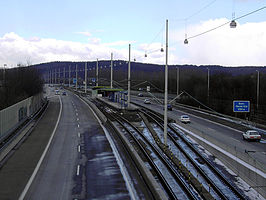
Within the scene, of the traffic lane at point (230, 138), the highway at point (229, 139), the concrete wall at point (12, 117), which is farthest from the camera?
the traffic lane at point (230, 138)

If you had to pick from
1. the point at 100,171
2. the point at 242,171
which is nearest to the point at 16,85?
the point at 100,171

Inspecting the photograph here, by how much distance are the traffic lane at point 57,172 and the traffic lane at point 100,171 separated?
0.83 m

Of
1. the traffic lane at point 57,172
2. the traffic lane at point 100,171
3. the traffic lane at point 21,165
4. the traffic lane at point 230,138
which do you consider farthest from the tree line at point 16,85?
the traffic lane at point 230,138

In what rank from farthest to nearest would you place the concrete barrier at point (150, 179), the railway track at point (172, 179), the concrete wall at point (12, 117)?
the concrete wall at point (12, 117) → the railway track at point (172, 179) → the concrete barrier at point (150, 179)

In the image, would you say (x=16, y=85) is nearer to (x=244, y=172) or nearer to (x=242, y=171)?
(x=242, y=171)

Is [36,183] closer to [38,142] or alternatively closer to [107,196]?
[107,196]

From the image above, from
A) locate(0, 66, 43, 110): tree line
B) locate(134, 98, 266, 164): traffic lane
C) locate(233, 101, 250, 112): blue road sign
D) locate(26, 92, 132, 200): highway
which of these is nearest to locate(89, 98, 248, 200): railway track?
locate(134, 98, 266, 164): traffic lane

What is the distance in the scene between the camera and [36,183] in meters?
15.7

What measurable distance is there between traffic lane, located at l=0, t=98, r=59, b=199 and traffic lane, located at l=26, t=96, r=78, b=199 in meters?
0.59

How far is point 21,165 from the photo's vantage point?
62.5 ft

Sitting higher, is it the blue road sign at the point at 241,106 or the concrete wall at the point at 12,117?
the blue road sign at the point at 241,106

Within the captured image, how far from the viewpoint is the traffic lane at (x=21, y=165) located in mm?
14711

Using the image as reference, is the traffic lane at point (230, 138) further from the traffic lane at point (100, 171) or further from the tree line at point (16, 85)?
the tree line at point (16, 85)

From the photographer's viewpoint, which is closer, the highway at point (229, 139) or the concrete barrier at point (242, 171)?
the concrete barrier at point (242, 171)
